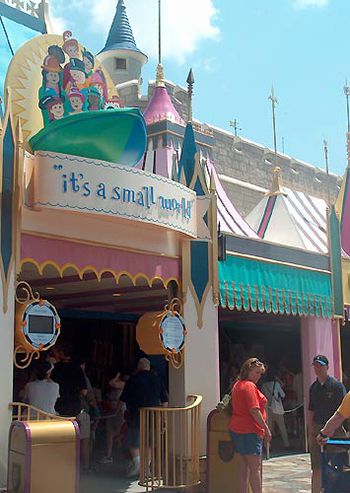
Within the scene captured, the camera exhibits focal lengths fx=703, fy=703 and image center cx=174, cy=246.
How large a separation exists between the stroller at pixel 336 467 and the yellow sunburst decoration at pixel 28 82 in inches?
249

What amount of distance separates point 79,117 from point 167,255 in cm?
219

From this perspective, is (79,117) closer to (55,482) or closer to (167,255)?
(167,255)

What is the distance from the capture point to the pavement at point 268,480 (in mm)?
8625

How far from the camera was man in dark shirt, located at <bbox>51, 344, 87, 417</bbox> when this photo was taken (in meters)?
10.2


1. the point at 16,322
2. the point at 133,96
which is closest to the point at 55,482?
the point at 16,322

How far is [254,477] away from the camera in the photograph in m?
7.18

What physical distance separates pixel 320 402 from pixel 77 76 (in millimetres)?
5464

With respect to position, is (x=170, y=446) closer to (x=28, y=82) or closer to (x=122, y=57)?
(x=28, y=82)

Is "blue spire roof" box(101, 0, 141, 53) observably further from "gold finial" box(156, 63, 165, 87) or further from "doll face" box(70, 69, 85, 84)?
"doll face" box(70, 69, 85, 84)

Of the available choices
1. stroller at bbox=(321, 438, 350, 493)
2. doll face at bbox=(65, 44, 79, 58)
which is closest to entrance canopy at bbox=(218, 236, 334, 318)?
doll face at bbox=(65, 44, 79, 58)

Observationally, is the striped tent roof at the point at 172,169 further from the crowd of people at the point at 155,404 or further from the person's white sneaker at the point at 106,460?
the person's white sneaker at the point at 106,460

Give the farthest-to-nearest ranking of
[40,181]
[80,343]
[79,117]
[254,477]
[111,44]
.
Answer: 1. [111,44]
2. [80,343]
3. [79,117]
4. [40,181]
5. [254,477]

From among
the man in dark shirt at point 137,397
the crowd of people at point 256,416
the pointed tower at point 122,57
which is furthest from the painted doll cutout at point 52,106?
the pointed tower at point 122,57

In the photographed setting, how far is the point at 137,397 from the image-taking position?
927cm
